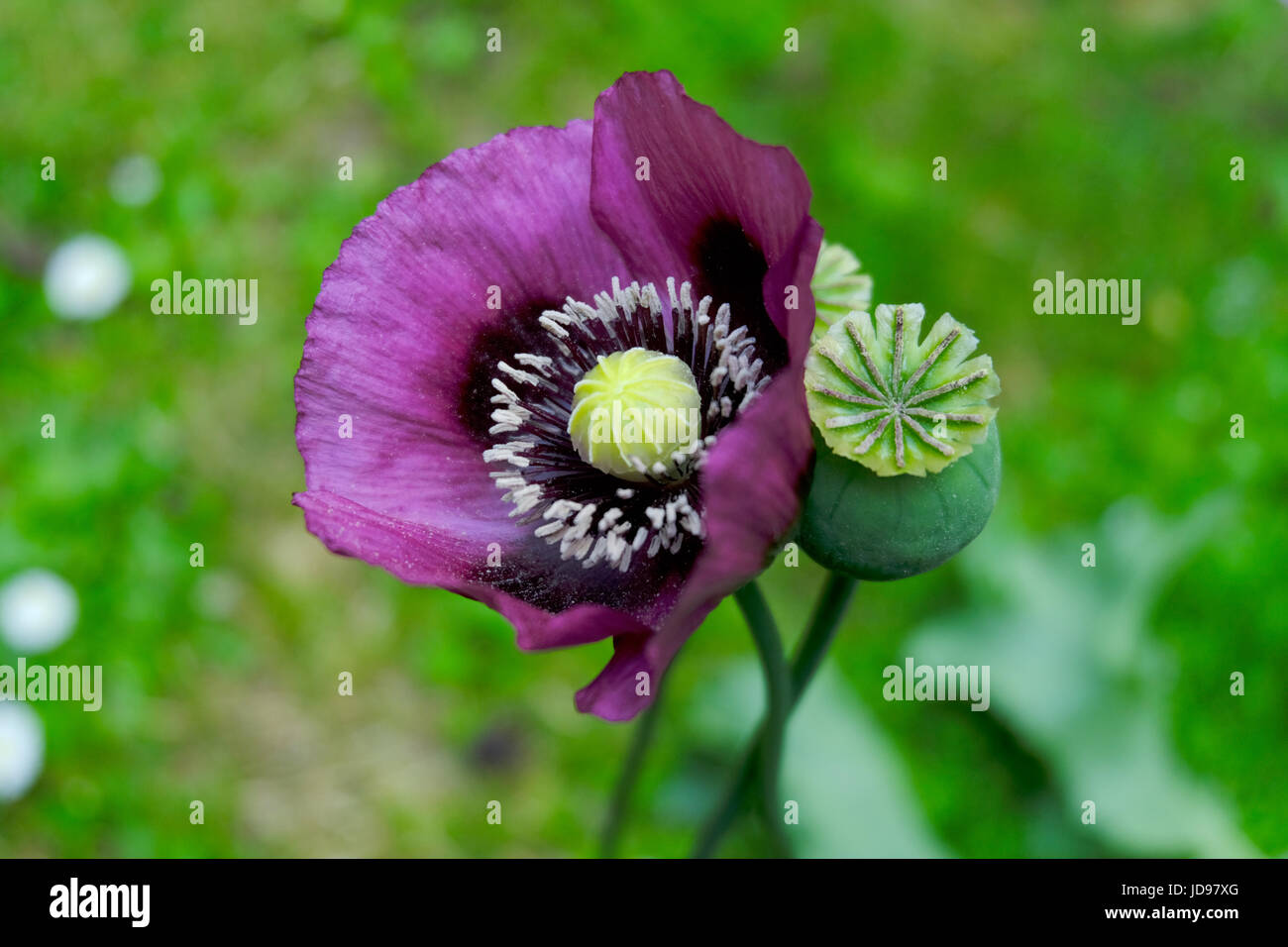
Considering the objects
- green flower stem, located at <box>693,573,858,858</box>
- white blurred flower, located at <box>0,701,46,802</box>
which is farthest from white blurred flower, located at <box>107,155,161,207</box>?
green flower stem, located at <box>693,573,858,858</box>

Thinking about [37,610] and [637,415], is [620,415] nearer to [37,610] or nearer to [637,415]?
[637,415]

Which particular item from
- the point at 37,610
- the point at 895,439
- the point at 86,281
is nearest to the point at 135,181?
the point at 86,281

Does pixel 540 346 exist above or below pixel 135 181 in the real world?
below

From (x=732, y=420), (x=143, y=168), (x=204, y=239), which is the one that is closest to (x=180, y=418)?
(x=204, y=239)

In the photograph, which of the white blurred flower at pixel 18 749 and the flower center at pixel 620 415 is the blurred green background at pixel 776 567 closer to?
the white blurred flower at pixel 18 749

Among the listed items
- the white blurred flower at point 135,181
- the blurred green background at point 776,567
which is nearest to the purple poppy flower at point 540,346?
the blurred green background at point 776,567
